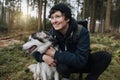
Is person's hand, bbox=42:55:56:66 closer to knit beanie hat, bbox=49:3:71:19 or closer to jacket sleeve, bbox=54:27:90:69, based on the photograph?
jacket sleeve, bbox=54:27:90:69

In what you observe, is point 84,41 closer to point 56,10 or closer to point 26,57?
point 56,10

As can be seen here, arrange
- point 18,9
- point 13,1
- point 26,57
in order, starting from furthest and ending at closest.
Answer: point 18,9, point 13,1, point 26,57

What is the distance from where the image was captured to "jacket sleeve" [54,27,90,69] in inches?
152

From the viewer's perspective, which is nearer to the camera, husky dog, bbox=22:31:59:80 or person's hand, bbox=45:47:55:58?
husky dog, bbox=22:31:59:80

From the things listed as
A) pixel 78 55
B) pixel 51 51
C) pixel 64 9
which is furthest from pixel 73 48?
pixel 64 9

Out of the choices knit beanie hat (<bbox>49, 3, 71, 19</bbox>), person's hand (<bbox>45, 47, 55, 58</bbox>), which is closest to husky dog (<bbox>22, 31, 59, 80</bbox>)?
person's hand (<bbox>45, 47, 55, 58</bbox>)

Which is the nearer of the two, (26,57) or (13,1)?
(26,57)

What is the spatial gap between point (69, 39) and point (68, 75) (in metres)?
0.72

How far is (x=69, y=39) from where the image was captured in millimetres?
4031

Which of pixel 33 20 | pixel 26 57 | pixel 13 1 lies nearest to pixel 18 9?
pixel 13 1

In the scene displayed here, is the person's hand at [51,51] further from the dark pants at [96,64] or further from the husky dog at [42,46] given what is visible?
the dark pants at [96,64]

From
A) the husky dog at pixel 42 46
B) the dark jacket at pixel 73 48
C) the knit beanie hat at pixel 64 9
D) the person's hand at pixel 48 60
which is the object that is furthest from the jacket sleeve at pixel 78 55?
the knit beanie hat at pixel 64 9

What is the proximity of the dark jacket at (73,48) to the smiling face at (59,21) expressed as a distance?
0.09 meters

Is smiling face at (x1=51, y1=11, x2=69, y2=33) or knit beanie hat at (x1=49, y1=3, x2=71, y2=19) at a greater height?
knit beanie hat at (x1=49, y1=3, x2=71, y2=19)
